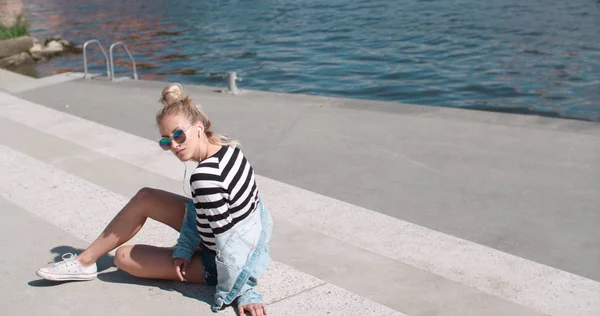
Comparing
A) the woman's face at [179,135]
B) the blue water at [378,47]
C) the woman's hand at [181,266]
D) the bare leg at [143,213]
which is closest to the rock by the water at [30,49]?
the blue water at [378,47]

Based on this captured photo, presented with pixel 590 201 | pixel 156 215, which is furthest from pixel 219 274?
pixel 590 201

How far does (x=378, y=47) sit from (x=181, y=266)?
1777 cm

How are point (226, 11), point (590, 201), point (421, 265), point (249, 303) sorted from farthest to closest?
point (226, 11) → point (590, 201) → point (421, 265) → point (249, 303)

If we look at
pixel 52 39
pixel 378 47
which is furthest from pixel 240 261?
pixel 52 39

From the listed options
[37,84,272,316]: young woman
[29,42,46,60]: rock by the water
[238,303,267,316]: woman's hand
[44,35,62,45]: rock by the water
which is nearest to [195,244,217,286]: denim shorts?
[37,84,272,316]: young woman

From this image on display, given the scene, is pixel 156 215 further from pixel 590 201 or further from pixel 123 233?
pixel 590 201

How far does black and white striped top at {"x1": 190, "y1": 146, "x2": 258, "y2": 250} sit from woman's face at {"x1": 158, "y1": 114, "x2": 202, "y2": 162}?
0.10 meters

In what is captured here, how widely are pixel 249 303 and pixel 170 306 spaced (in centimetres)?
44

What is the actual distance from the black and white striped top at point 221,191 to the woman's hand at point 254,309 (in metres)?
0.37

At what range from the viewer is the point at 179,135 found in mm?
3945

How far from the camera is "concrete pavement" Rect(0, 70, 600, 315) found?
4383 mm

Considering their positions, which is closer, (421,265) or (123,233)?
(123,233)

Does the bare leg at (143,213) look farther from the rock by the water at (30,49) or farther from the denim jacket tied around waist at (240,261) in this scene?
the rock by the water at (30,49)

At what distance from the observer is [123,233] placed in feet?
14.1
